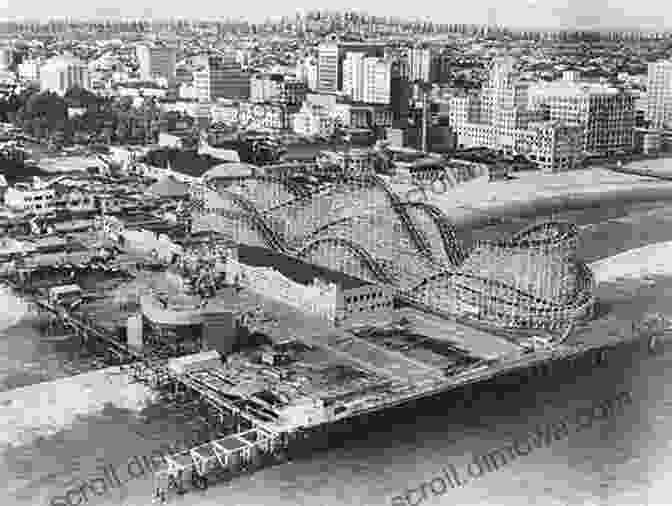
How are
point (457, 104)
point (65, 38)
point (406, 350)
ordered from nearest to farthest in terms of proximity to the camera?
point (406, 350) → point (457, 104) → point (65, 38)

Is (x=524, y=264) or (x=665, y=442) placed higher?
(x=524, y=264)

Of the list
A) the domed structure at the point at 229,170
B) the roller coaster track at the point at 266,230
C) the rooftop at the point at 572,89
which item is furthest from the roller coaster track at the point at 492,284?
the rooftop at the point at 572,89

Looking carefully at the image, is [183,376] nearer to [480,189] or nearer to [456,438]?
[456,438]

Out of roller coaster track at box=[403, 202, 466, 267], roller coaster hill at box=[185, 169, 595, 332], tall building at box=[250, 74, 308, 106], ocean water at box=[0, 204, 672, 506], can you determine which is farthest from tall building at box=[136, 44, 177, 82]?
ocean water at box=[0, 204, 672, 506]

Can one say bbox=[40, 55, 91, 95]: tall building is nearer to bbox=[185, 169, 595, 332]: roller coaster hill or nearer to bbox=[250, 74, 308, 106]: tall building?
bbox=[250, 74, 308, 106]: tall building

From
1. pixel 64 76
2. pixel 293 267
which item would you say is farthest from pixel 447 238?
pixel 64 76

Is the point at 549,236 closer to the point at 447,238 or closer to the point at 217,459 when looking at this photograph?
the point at 447,238

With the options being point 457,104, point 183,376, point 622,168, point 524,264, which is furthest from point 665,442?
point 457,104
